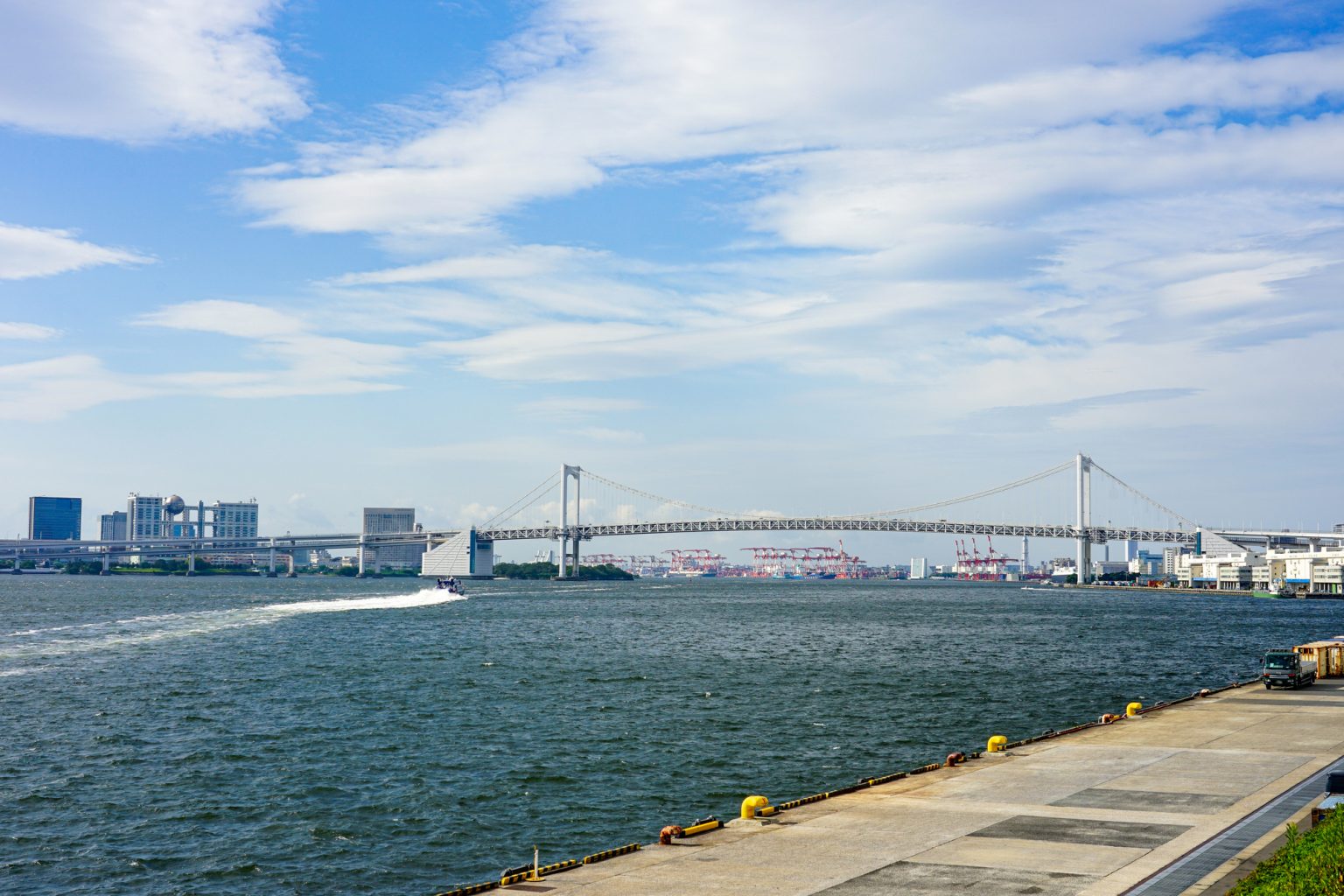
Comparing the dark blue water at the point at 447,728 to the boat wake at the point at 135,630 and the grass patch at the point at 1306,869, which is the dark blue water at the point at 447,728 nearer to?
the boat wake at the point at 135,630

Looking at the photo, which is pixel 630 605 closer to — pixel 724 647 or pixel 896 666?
pixel 724 647

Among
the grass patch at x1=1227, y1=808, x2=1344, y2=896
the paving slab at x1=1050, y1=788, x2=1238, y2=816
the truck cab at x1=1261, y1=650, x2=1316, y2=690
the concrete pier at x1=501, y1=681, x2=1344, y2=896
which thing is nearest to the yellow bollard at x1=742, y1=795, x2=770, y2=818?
the concrete pier at x1=501, y1=681, x2=1344, y2=896

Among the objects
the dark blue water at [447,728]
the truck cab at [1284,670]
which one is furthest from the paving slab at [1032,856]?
the truck cab at [1284,670]

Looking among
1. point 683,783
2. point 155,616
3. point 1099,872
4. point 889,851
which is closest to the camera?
point 1099,872

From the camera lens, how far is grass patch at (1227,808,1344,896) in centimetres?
1269

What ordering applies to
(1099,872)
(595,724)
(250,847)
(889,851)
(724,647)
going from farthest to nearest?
(724,647), (595,724), (250,847), (889,851), (1099,872)

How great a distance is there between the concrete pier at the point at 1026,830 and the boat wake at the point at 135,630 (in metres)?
44.2

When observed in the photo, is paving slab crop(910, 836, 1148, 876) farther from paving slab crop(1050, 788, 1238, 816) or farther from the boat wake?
the boat wake

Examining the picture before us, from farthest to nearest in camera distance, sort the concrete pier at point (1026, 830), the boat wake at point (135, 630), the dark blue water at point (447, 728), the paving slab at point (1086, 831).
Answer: the boat wake at point (135, 630), the dark blue water at point (447, 728), the paving slab at point (1086, 831), the concrete pier at point (1026, 830)

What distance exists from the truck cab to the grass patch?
3075cm

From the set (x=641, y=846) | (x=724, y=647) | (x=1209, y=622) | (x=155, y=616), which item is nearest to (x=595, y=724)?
(x=641, y=846)

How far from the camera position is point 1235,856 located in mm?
18156

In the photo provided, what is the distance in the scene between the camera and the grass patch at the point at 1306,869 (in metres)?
12.7

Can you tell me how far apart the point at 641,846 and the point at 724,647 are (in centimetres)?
5266
